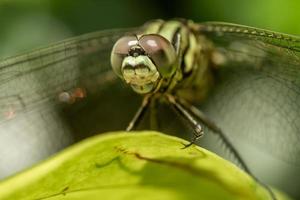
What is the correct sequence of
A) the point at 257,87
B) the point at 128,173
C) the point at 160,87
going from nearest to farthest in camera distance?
the point at 128,173
the point at 160,87
the point at 257,87

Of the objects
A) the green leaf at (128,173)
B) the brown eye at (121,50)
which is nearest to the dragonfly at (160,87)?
the brown eye at (121,50)

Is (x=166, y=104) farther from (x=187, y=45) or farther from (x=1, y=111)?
(x=1, y=111)

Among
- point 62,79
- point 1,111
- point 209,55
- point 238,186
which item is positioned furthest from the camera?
point 209,55

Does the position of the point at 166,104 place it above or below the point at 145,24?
below

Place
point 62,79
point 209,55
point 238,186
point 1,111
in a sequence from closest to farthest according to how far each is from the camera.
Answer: point 238,186 → point 1,111 → point 62,79 → point 209,55

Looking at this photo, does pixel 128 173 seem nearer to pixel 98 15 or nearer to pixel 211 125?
pixel 211 125

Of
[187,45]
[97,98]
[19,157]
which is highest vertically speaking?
[187,45]

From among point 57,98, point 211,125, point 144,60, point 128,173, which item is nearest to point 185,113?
point 211,125

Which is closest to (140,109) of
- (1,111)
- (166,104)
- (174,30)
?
(166,104)

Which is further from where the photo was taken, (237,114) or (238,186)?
(237,114)
